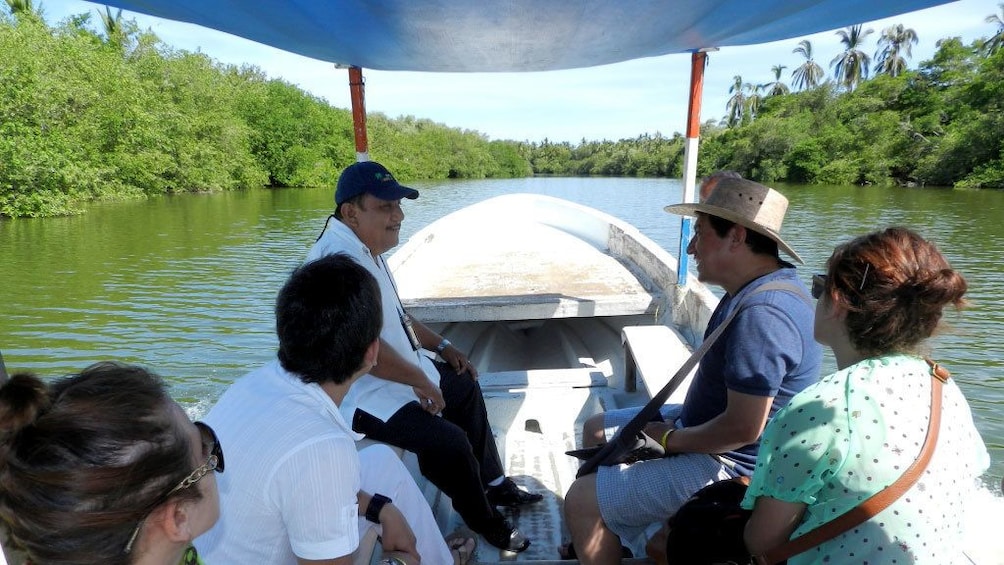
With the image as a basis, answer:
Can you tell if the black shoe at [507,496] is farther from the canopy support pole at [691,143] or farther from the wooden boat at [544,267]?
the canopy support pole at [691,143]

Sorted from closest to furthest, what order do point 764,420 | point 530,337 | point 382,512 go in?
point 764,420 → point 382,512 → point 530,337

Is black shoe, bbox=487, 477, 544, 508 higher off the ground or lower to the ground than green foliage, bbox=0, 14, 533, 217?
lower

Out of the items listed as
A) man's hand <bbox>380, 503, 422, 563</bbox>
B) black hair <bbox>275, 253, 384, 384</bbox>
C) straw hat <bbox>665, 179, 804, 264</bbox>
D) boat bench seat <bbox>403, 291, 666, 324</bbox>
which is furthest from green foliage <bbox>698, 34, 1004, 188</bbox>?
black hair <bbox>275, 253, 384, 384</bbox>

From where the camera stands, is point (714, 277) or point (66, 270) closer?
point (714, 277)

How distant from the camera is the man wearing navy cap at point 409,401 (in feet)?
6.77

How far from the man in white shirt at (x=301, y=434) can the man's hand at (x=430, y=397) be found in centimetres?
72

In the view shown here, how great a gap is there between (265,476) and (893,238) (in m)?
1.31

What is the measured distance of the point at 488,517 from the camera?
209 centimetres

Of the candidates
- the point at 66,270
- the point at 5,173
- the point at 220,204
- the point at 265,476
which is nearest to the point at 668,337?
the point at 265,476

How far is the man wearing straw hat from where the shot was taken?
1.51m

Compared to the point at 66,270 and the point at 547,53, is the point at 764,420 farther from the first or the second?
the point at 66,270

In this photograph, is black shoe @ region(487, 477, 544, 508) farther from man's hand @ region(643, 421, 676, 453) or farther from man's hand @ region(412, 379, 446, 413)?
man's hand @ region(643, 421, 676, 453)

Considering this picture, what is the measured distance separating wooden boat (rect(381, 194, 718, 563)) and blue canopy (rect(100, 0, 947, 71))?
1497mm

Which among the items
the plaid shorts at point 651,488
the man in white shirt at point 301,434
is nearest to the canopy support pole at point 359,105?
the man in white shirt at point 301,434
